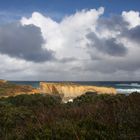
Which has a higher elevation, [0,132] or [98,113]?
[98,113]

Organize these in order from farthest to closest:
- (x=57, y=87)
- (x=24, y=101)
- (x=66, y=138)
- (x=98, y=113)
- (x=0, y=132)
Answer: (x=57, y=87) < (x=24, y=101) < (x=0, y=132) < (x=98, y=113) < (x=66, y=138)

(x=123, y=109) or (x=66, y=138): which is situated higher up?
(x=123, y=109)

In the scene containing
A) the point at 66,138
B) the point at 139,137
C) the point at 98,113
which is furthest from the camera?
the point at 98,113

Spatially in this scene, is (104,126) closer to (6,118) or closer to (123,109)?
(123,109)

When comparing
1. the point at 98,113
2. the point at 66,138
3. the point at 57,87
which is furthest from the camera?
the point at 57,87

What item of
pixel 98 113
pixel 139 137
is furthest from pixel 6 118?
pixel 139 137

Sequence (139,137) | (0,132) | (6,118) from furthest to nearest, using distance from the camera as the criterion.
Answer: (6,118) < (0,132) < (139,137)

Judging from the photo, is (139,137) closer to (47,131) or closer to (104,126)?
(104,126)

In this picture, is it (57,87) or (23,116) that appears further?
(57,87)

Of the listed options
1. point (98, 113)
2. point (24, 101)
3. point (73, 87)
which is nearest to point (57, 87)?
point (73, 87)
